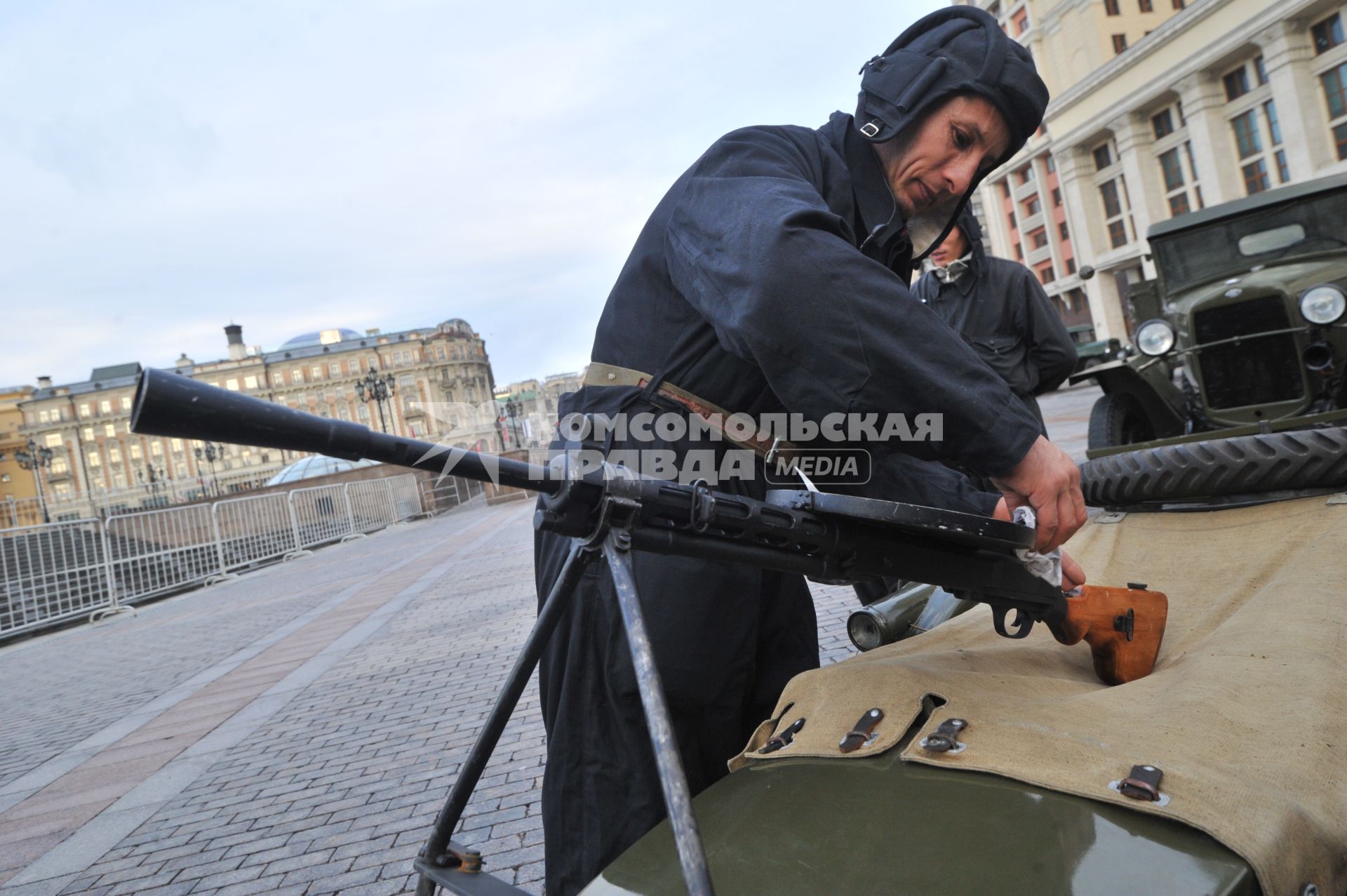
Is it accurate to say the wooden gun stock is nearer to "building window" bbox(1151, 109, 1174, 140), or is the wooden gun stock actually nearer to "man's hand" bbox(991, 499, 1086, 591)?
"man's hand" bbox(991, 499, 1086, 591)

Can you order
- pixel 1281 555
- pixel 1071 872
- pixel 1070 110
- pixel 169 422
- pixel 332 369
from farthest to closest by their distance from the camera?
pixel 332 369 < pixel 1070 110 < pixel 1281 555 < pixel 1071 872 < pixel 169 422

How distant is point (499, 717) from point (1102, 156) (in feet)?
169

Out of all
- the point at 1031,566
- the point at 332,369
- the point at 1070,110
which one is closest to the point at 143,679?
the point at 1031,566

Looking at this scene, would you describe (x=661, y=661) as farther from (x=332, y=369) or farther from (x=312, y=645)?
(x=332, y=369)

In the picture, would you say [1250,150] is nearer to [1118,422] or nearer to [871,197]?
[1118,422]

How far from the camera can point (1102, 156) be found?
45.3 metres

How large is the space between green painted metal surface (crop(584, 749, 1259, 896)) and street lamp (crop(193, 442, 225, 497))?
64.7m

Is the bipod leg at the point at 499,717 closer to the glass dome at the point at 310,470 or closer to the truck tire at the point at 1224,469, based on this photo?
the truck tire at the point at 1224,469

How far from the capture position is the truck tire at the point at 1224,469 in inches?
90.1

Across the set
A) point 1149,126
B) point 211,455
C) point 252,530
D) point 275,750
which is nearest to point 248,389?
point 211,455

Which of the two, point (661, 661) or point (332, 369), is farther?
point (332, 369)

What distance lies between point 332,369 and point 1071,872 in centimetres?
8152

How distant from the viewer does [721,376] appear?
154cm

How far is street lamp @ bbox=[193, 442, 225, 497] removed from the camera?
6260cm
